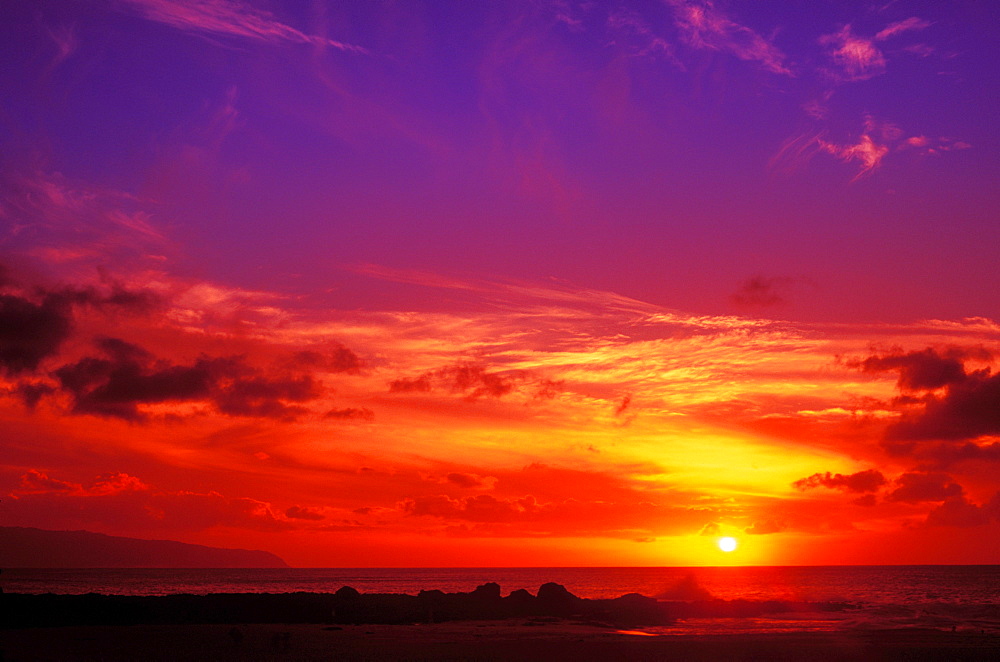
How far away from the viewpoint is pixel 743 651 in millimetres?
41375

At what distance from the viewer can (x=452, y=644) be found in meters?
43.2

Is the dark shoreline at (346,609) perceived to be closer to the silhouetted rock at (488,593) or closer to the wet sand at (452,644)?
the silhouetted rock at (488,593)

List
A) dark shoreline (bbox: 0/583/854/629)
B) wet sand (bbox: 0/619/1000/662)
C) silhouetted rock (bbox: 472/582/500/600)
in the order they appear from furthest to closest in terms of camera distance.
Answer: silhouetted rock (bbox: 472/582/500/600)
dark shoreline (bbox: 0/583/854/629)
wet sand (bbox: 0/619/1000/662)

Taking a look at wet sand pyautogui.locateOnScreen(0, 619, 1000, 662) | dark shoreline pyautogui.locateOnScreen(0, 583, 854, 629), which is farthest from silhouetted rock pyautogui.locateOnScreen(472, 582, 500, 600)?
wet sand pyautogui.locateOnScreen(0, 619, 1000, 662)

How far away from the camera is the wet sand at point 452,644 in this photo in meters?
38.5

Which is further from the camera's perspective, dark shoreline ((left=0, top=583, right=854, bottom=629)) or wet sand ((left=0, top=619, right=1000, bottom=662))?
dark shoreline ((left=0, top=583, right=854, bottom=629))

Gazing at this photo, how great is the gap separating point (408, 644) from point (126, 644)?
1460 cm

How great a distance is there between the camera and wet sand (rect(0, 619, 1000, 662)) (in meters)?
38.5

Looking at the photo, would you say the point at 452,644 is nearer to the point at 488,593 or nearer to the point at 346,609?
the point at 346,609

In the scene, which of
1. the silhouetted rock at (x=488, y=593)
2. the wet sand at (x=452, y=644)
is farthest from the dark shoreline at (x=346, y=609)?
the wet sand at (x=452, y=644)

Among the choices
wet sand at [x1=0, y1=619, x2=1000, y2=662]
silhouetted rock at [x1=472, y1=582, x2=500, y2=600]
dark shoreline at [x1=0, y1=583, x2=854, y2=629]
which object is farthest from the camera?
silhouetted rock at [x1=472, y1=582, x2=500, y2=600]

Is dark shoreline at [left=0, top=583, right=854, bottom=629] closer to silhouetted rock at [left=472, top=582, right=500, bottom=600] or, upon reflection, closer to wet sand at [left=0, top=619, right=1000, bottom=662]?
silhouetted rock at [left=472, top=582, right=500, bottom=600]

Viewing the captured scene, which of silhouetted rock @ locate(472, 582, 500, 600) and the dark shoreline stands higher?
silhouetted rock @ locate(472, 582, 500, 600)

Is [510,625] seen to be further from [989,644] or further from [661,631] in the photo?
[989,644]
